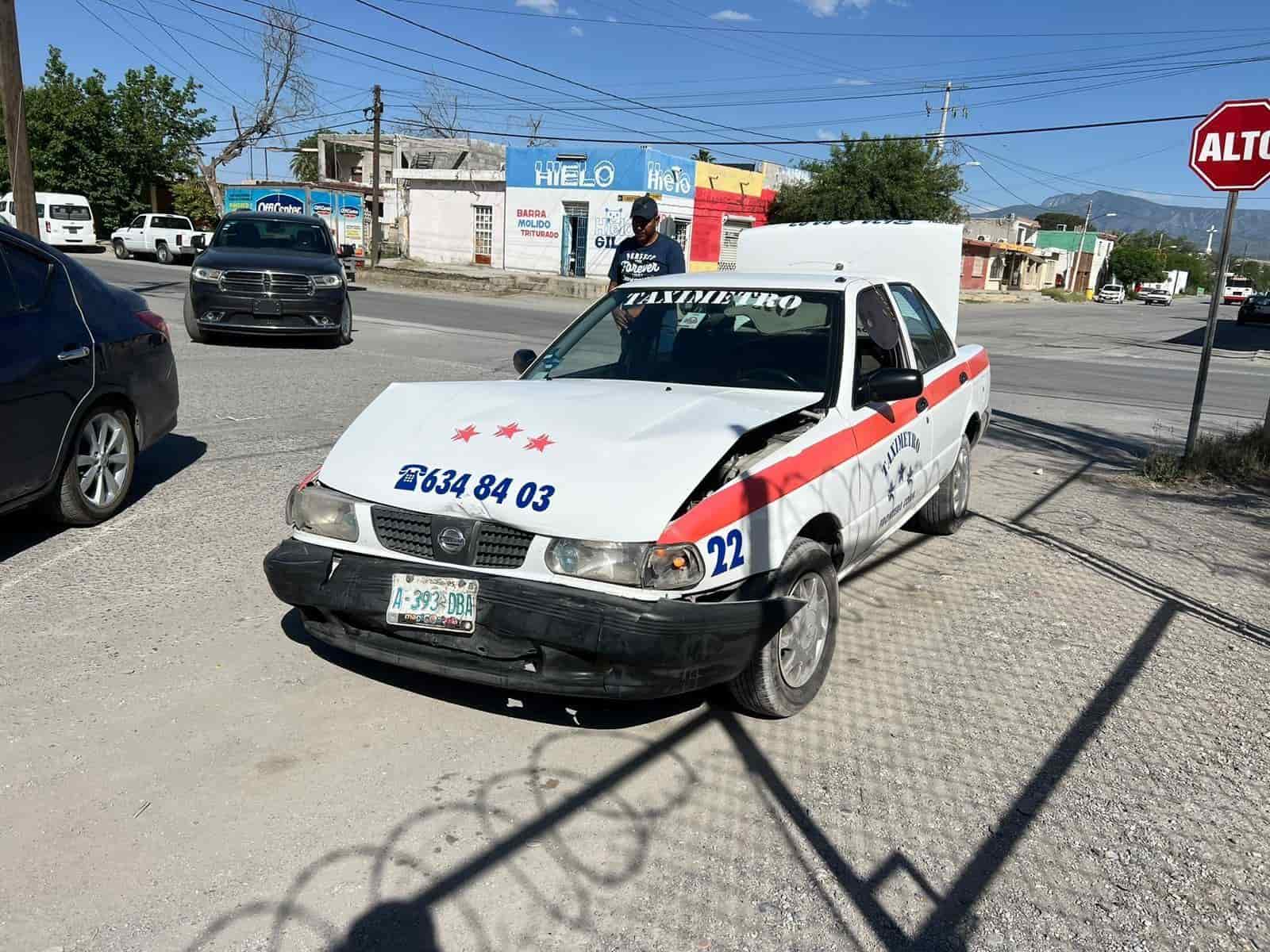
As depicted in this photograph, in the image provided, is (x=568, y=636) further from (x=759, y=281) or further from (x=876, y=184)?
(x=876, y=184)

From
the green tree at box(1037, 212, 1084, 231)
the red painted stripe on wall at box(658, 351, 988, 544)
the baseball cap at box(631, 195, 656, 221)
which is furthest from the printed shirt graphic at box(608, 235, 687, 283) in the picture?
the green tree at box(1037, 212, 1084, 231)

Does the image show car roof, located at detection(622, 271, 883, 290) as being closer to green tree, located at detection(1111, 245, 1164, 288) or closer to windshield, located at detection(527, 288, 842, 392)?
windshield, located at detection(527, 288, 842, 392)

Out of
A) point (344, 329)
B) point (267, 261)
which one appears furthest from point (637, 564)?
point (344, 329)

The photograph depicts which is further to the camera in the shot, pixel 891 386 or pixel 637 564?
pixel 891 386

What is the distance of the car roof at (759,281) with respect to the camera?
4.85m

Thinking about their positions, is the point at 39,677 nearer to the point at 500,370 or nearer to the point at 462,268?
the point at 500,370

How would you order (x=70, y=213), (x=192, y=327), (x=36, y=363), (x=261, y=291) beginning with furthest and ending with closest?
1. (x=70, y=213)
2. (x=192, y=327)
3. (x=261, y=291)
4. (x=36, y=363)

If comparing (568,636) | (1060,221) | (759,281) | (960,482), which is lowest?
(960,482)

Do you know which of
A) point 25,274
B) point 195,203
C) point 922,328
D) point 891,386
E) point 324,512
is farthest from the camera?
point 195,203

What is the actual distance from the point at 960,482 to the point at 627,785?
3.87 meters

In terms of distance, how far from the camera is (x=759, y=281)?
16.4ft

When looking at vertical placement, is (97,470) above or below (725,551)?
below

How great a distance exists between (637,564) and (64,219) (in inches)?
1628

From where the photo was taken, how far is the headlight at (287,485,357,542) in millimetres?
3605
